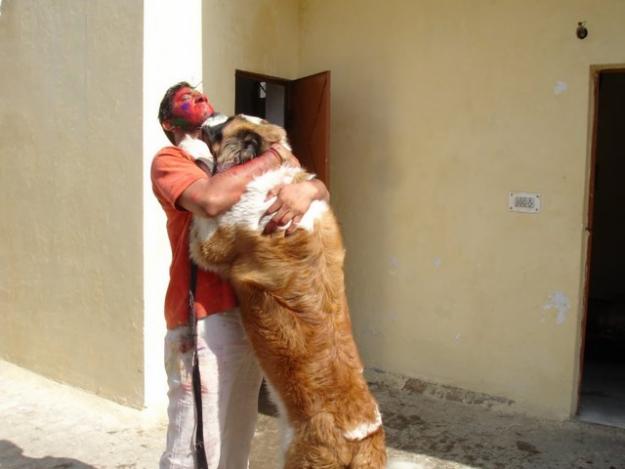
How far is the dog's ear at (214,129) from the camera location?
93.7 inches

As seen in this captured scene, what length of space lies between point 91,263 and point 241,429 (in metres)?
2.29

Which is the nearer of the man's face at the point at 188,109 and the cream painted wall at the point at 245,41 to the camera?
the man's face at the point at 188,109

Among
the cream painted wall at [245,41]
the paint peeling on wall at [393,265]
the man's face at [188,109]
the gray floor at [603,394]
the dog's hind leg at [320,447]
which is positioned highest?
the cream painted wall at [245,41]

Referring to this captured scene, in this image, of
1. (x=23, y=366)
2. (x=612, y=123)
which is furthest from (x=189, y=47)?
(x=612, y=123)

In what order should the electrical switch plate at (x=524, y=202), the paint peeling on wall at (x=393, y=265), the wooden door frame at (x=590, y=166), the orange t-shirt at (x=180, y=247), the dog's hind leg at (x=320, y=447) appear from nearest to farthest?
the dog's hind leg at (x=320, y=447), the orange t-shirt at (x=180, y=247), the wooden door frame at (x=590, y=166), the electrical switch plate at (x=524, y=202), the paint peeling on wall at (x=393, y=265)

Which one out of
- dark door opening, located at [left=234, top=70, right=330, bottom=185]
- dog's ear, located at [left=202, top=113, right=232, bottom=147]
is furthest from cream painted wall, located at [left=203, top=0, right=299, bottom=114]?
dog's ear, located at [left=202, top=113, right=232, bottom=147]

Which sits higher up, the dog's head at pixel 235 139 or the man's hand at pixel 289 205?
the dog's head at pixel 235 139

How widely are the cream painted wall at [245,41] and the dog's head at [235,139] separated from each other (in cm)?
224

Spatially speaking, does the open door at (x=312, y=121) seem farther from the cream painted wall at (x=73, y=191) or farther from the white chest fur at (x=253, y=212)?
the white chest fur at (x=253, y=212)

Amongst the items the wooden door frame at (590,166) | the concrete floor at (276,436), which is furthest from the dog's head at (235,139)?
the wooden door frame at (590,166)

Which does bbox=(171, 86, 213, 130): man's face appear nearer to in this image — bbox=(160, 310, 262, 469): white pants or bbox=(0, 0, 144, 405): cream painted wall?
bbox=(160, 310, 262, 469): white pants

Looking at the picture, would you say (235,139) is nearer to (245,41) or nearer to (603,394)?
(245,41)

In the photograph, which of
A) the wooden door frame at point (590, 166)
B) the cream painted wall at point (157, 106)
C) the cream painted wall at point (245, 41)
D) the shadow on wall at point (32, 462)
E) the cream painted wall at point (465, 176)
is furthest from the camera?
the cream painted wall at point (245, 41)

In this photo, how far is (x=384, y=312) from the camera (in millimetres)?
5121
